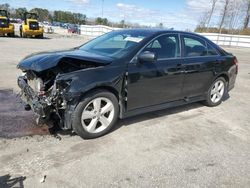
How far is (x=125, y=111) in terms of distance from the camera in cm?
475

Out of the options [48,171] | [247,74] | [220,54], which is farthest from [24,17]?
[48,171]

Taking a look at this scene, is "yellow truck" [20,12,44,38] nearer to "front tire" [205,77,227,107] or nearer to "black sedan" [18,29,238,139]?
"black sedan" [18,29,238,139]

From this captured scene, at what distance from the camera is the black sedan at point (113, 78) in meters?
4.14

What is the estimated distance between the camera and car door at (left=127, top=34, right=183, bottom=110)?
4.73 metres

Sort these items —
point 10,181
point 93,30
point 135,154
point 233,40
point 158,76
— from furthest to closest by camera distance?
point 93,30, point 233,40, point 158,76, point 135,154, point 10,181

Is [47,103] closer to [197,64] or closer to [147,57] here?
[147,57]

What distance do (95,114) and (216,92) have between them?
3.44 meters

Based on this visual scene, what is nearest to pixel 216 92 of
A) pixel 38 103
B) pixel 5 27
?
pixel 38 103

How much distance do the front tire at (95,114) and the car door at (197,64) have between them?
1.84 meters

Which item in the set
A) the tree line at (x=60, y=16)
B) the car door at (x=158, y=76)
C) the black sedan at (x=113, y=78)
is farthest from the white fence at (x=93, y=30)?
the tree line at (x=60, y=16)

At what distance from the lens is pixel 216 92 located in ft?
21.7

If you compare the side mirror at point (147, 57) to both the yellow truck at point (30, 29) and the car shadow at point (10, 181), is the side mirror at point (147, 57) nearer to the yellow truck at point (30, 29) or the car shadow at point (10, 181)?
the car shadow at point (10, 181)

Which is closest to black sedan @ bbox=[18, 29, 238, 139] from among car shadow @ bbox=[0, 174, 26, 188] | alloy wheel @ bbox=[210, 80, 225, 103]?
alloy wheel @ bbox=[210, 80, 225, 103]

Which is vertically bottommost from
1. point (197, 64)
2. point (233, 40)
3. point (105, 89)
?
point (105, 89)
